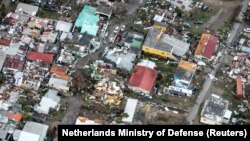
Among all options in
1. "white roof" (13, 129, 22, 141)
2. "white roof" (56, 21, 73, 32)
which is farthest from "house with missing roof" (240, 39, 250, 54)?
"white roof" (13, 129, 22, 141)

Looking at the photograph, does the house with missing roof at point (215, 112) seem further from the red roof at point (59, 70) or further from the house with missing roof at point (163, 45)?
the red roof at point (59, 70)

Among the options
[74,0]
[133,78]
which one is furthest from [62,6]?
[133,78]

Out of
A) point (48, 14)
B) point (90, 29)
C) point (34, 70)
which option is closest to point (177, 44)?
point (90, 29)

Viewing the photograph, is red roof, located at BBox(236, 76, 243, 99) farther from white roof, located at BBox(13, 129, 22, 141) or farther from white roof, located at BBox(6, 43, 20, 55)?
white roof, located at BBox(6, 43, 20, 55)

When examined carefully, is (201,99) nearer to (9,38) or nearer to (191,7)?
(191,7)

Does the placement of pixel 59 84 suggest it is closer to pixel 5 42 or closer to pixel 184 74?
pixel 5 42
